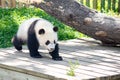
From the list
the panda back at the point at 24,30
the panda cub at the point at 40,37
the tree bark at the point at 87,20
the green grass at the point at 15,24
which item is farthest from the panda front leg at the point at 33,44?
the green grass at the point at 15,24

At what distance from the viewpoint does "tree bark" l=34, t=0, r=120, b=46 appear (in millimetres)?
6984

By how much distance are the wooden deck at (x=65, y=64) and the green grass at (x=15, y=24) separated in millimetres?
1413

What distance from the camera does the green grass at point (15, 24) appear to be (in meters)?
8.55

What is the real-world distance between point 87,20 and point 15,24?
2689 mm

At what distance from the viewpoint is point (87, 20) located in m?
7.17

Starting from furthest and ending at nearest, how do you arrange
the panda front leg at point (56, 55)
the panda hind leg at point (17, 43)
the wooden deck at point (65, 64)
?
the panda hind leg at point (17, 43) < the panda front leg at point (56, 55) < the wooden deck at point (65, 64)


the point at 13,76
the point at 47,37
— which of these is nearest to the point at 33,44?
the point at 47,37

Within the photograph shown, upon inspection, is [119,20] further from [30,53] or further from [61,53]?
[30,53]

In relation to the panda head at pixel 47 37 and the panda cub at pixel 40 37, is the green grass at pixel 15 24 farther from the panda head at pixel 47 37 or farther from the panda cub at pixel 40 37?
the panda head at pixel 47 37

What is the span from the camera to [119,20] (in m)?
7.05

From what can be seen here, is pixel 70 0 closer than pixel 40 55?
No

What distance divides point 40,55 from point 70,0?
1539 mm

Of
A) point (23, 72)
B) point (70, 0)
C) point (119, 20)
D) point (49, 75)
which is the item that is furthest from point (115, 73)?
A: point (70, 0)

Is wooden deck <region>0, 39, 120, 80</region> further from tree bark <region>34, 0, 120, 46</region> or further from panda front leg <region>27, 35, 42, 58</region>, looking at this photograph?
tree bark <region>34, 0, 120, 46</region>
